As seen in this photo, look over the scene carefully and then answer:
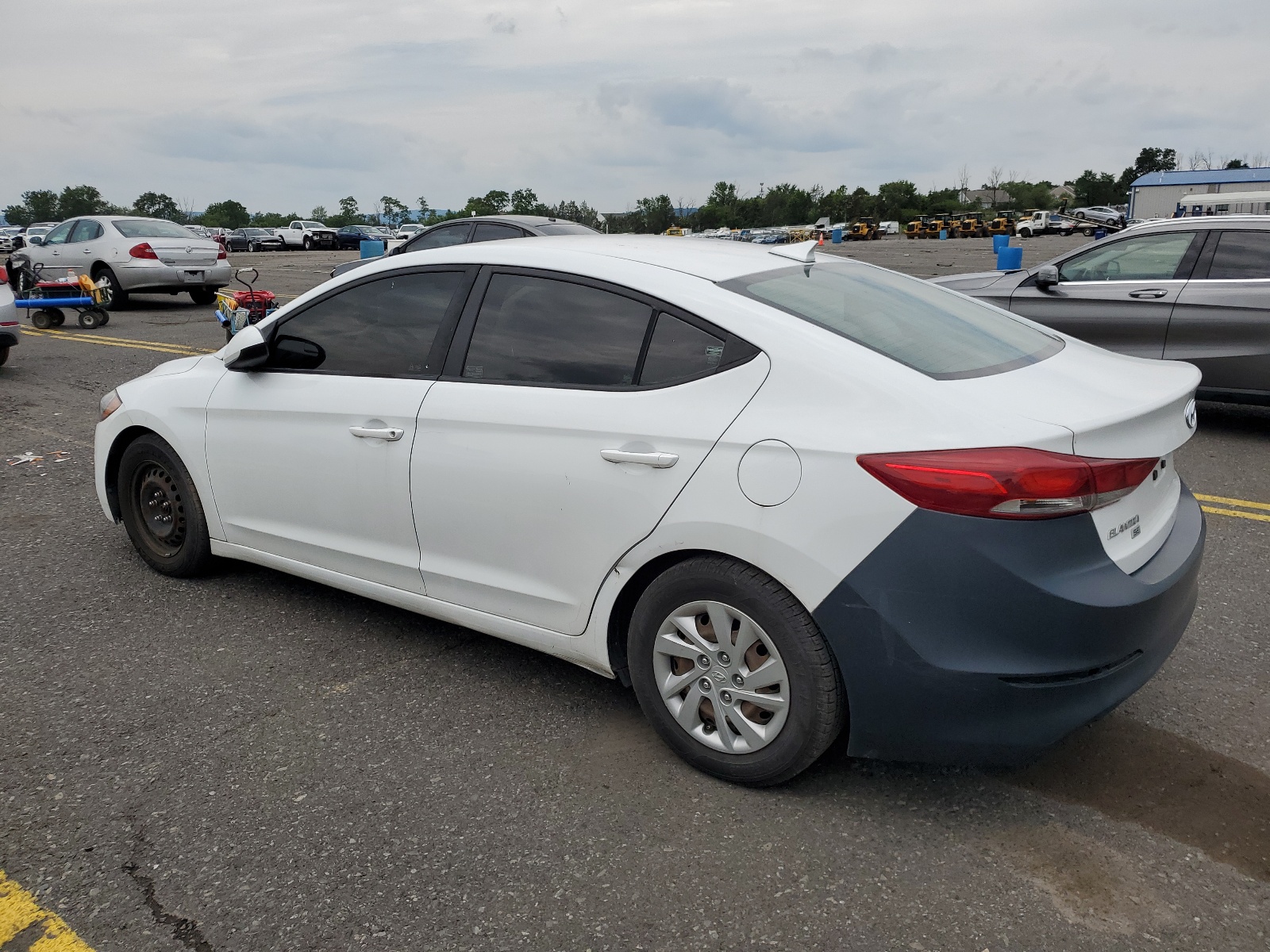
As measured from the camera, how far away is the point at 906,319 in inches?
128

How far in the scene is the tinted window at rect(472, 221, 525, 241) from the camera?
38.7 ft

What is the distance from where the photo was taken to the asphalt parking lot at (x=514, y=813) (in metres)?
2.45

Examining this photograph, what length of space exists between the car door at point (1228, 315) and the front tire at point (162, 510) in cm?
662

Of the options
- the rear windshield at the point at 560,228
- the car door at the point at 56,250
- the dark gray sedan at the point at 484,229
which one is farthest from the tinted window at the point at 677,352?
the car door at the point at 56,250

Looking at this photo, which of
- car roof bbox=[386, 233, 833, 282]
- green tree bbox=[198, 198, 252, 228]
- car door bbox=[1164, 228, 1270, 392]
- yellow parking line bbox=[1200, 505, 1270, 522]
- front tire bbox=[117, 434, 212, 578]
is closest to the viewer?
car roof bbox=[386, 233, 833, 282]

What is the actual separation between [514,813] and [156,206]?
11125 centimetres

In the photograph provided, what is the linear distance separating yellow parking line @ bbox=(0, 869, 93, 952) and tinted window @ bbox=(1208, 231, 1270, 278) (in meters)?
7.91

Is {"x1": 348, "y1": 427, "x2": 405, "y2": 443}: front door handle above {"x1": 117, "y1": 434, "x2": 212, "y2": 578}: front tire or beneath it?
above

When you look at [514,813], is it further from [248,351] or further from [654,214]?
[654,214]

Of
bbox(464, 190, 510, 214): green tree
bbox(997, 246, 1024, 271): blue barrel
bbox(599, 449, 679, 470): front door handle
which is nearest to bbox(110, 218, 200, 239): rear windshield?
bbox(599, 449, 679, 470): front door handle

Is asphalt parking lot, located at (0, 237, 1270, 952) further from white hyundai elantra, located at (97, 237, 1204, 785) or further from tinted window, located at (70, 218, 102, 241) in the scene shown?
tinted window, located at (70, 218, 102, 241)

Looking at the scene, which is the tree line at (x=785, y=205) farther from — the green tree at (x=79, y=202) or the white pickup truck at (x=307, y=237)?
the white pickup truck at (x=307, y=237)

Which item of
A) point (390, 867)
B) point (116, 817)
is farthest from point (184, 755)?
point (390, 867)

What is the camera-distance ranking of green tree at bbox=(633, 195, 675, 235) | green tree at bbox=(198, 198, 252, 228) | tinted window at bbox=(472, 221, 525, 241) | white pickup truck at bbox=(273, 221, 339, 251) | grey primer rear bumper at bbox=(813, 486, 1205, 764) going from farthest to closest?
green tree at bbox=(198, 198, 252, 228) < white pickup truck at bbox=(273, 221, 339, 251) < green tree at bbox=(633, 195, 675, 235) < tinted window at bbox=(472, 221, 525, 241) < grey primer rear bumper at bbox=(813, 486, 1205, 764)
